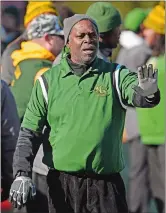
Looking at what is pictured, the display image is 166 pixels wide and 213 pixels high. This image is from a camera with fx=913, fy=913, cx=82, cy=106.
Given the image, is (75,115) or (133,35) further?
(133,35)

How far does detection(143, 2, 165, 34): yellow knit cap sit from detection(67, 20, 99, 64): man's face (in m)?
3.81

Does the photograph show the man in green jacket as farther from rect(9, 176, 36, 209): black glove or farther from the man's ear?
the man's ear

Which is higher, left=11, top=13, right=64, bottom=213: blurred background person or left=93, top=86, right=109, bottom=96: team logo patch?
left=11, top=13, right=64, bottom=213: blurred background person

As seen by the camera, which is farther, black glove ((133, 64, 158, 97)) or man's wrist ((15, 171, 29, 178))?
man's wrist ((15, 171, 29, 178))

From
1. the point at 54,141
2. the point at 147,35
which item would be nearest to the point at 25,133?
the point at 54,141

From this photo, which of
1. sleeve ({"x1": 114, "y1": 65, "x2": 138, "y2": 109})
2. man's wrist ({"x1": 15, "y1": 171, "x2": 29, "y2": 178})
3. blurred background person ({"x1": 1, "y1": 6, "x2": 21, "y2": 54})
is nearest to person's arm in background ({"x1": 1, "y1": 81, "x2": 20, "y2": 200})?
man's wrist ({"x1": 15, "y1": 171, "x2": 29, "y2": 178})

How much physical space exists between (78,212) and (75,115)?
25.5 inches

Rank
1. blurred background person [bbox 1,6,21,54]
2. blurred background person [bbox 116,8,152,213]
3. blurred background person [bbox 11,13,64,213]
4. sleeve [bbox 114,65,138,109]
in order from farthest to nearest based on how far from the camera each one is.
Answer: blurred background person [bbox 1,6,21,54]
blurred background person [bbox 116,8,152,213]
blurred background person [bbox 11,13,64,213]
sleeve [bbox 114,65,138,109]

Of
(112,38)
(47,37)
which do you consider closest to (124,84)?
(112,38)

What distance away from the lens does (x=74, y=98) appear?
575cm

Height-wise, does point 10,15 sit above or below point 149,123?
above

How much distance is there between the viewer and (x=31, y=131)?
19.4 feet

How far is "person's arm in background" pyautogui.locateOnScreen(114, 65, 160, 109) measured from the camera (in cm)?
534

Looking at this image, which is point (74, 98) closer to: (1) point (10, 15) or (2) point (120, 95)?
(2) point (120, 95)
